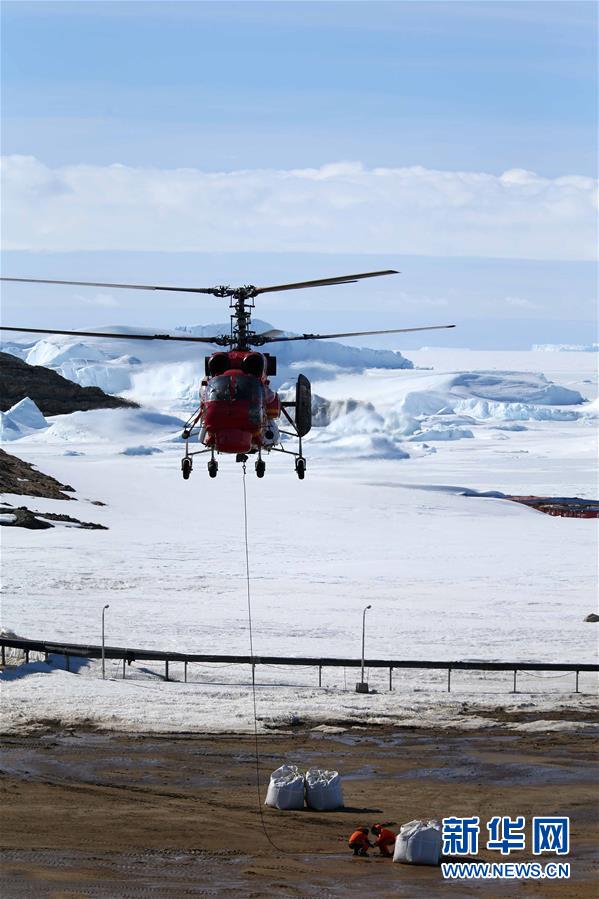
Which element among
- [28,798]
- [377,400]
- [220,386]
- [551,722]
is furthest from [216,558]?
[377,400]

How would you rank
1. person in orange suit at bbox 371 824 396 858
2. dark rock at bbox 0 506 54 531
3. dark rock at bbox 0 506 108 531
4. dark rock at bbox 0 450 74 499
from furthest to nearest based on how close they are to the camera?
dark rock at bbox 0 450 74 499 → dark rock at bbox 0 506 108 531 → dark rock at bbox 0 506 54 531 → person in orange suit at bbox 371 824 396 858

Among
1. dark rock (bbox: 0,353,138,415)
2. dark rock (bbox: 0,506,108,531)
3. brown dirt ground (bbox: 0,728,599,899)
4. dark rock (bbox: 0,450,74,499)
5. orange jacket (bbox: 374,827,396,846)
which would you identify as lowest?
brown dirt ground (bbox: 0,728,599,899)

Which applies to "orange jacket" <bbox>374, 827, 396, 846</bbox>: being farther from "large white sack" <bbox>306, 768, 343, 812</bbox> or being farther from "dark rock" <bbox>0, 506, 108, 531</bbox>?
"dark rock" <bbox>0, 506, 108, 531</bbox>

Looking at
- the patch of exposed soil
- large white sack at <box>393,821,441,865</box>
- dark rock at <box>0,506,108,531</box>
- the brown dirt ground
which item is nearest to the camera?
the brown dirt ground

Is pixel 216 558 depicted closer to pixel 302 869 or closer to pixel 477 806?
pixel 477 806

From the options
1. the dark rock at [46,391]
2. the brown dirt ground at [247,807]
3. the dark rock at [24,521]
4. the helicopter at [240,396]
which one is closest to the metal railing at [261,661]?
the brown dirt ground at [247,807]

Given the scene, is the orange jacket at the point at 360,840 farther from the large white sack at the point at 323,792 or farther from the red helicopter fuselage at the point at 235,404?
the red helicopter fuselage at the point at 235,404

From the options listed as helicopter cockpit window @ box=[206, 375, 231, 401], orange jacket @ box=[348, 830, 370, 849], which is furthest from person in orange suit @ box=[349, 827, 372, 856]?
helicopter cockpit window @ box=[206, 375, 231, 401]

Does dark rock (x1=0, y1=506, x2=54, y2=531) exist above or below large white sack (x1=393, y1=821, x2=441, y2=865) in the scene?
above
